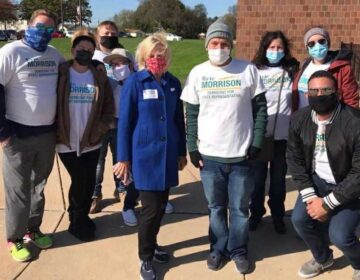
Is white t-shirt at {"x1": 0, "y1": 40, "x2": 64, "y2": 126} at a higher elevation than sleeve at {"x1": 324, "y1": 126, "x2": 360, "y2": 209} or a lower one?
higher

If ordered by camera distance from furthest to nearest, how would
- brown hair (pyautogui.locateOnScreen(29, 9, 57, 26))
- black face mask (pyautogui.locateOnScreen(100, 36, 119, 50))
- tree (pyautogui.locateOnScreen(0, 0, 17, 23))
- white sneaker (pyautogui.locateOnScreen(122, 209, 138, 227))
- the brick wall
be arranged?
tree (pyautogui.locateOnScreen(0, 0, 17, 23)) → the brick wall → black face mask (pyautogui.locateOnScreen(100, 36, 119, 50)) → white sneaker (pyautogui.locateOnScreen(122, 209, 138, 227)) → brown hair (pyautogui.locateOnScreen(29, 9, 57, 26))

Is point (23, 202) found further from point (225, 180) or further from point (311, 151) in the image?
point (311, 151)

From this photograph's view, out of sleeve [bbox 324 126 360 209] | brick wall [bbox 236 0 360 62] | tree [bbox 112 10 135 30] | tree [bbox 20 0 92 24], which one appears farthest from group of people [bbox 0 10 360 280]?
tree [bbox 112 10 135 30]

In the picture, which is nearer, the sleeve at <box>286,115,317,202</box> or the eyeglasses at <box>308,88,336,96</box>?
the eyeglasses at <box>308,88,336,96</box>

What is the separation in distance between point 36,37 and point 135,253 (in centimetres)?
200

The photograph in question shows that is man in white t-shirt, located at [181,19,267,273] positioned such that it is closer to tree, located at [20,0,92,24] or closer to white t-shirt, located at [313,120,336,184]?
white t-shirt, located at [313,120,336,184]

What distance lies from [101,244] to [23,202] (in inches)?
32.1

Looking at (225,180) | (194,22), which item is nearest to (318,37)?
(225,180)

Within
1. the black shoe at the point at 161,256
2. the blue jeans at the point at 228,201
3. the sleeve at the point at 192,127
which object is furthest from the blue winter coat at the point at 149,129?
the black shoe at the point at 161,256

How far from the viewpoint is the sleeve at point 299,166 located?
12.1 feet

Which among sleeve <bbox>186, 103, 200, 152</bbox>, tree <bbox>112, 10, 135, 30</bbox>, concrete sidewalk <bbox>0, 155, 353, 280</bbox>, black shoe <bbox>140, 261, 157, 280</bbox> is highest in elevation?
tree <bbox>112, 10, 135, 30</bbox>

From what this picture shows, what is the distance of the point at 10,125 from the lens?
3.81 meters

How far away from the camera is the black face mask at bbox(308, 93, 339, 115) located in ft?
11.3

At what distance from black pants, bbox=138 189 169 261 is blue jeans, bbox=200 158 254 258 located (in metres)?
0.38
